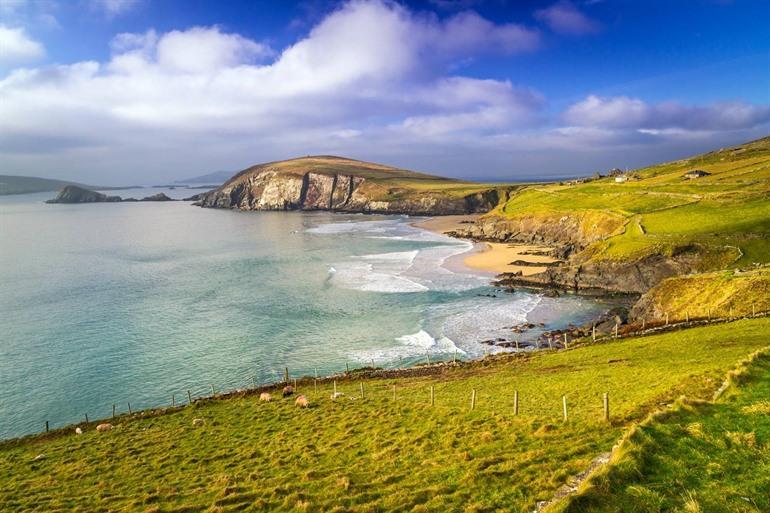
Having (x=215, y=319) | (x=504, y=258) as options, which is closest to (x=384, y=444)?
(x=215, y=319)

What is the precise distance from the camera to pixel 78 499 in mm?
21469

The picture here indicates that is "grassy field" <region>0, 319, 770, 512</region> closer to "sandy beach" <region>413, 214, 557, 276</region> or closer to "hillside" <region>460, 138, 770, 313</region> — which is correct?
"hillside" <region>460, 138, 770, 313</region>

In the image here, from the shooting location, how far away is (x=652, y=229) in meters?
86.2

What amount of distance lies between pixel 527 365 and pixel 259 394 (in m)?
23.3

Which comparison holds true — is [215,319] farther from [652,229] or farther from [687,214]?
[687,214]

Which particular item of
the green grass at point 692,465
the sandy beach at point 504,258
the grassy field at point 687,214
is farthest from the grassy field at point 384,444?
the sandy beach at point 504,258

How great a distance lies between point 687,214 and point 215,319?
8898cm

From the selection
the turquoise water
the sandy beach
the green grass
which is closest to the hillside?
the sandy beach

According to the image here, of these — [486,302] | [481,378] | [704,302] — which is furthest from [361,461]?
[486,302]

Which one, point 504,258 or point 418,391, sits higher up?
point 504,258

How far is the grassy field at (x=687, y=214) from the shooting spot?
230ft

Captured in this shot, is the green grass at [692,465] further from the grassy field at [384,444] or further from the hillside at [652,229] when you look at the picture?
the hillside at [652,229]

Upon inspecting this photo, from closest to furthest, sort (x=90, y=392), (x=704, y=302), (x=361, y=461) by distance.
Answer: (x=361, y=461)
(x=90, y=392)
(x=704, y=302)

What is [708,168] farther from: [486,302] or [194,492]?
[194,492]
